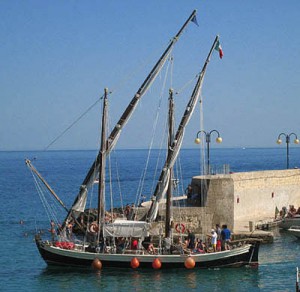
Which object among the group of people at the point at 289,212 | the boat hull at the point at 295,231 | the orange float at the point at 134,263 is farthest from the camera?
the group of people at the point at 289,212

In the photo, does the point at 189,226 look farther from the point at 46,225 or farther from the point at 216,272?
the point at 46,225

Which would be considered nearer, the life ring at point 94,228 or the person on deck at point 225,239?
the person on deck at point 225,239

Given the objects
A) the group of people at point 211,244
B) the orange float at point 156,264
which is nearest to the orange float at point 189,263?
the group of people at point 211,244

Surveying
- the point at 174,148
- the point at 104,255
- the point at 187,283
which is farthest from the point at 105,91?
the point at 187,283

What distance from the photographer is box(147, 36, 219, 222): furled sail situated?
36.6 m

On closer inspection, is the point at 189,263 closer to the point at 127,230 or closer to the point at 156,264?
the point at 156,264

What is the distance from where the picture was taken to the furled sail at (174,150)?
36.6 m

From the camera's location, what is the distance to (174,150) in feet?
123

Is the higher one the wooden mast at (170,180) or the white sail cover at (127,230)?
the wooden mast at (170,180)

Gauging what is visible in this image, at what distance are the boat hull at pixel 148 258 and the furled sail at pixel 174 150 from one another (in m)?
2.73

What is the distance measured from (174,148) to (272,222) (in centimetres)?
1525

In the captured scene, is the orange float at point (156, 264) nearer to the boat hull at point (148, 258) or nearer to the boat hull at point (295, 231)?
the boat hull at point (148, 258)

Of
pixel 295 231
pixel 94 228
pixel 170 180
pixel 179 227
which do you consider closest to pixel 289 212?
pixel 295 231

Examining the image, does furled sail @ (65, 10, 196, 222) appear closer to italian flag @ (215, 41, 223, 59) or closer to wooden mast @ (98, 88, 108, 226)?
wooden mast @ (98, 88, 108, 226)
